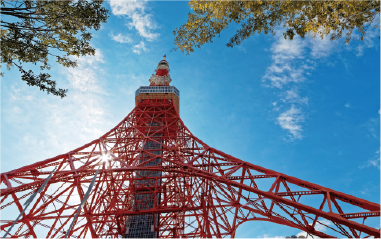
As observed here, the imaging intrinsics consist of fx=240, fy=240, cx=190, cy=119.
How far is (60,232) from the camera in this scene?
1222 centimetres

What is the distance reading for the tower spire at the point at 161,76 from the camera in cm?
2850

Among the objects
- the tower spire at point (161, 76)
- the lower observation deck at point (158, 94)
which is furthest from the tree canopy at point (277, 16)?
the tower spire at point (161, 76)

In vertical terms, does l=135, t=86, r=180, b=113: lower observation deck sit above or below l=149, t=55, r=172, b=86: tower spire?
below

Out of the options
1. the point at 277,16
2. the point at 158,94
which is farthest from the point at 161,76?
the point at 277,16

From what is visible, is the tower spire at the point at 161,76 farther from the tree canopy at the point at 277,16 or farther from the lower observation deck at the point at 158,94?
the tree canopy at the point at 277,16

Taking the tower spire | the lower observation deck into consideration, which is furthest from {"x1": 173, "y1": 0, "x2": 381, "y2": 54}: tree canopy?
the tower spire

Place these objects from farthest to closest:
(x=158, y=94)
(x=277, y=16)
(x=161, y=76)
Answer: (x=161, y=76)
(x=158, y=94)
(x=277, y=16)

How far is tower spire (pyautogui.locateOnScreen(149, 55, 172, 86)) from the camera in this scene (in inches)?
1122

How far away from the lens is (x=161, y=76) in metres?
29.1

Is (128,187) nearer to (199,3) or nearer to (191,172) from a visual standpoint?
(191,172)

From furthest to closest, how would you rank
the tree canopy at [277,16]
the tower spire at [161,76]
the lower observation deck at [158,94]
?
1. the tower spire at [161,76]
2. the lower observation deck at [158,94]
3. the tree canopy at [277,16]

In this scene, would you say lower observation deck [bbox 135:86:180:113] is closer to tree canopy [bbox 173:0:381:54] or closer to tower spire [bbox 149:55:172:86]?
tower spire [bbox 149:55:172:86]

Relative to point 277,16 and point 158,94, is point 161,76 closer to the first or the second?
point 158,94

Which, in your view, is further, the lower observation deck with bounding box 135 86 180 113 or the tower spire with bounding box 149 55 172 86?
the tower spire with bounding box 149 55 172 86
